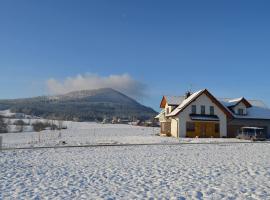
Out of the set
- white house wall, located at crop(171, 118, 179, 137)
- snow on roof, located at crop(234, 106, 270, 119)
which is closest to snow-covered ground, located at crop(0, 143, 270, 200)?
→ white house wall, located at crop(171, 118, 179, 137)

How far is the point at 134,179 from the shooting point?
45.0 feet

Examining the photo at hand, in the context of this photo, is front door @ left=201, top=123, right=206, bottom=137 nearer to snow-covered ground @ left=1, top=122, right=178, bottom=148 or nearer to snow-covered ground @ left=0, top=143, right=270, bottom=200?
snow-covered ground @ left=1, top=122, right=178, bottom=148

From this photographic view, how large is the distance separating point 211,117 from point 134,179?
33616 millimetres

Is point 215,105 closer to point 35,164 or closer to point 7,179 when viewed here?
point 35,164

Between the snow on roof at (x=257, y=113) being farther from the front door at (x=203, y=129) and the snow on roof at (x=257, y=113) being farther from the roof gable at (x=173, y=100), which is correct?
the roof gable at (x=173, y=100)

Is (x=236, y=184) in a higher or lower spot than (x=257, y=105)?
lower

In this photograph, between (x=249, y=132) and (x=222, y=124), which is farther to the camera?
(x=222, y=124)

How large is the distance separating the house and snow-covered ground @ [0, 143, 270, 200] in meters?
25.5

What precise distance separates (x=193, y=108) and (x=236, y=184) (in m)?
33.4

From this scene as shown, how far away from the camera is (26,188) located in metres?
12.0

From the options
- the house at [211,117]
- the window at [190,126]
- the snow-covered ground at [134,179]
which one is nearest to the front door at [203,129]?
the house at [211,117]

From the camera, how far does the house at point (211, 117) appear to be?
148 feet

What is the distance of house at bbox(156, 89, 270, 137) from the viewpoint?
45.2 metres

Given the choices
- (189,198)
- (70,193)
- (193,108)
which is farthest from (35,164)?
(193,108)
